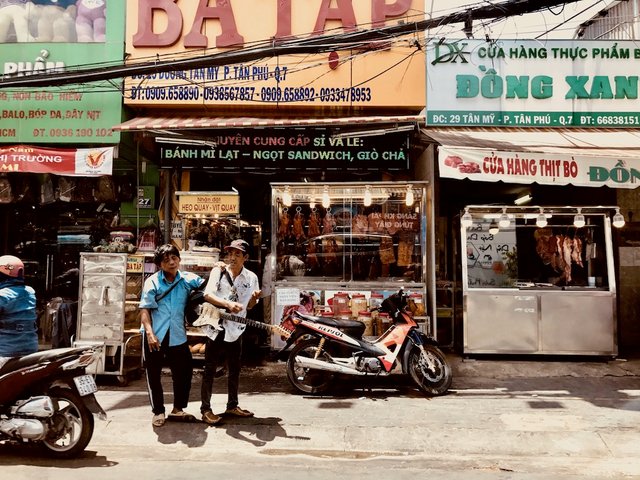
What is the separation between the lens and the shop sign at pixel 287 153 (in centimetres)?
894

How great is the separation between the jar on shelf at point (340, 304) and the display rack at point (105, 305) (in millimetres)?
3225

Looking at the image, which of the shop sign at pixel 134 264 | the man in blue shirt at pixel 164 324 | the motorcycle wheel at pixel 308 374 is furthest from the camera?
the shop sign at pixel 134 264

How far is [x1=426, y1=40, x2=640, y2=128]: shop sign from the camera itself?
343 inches

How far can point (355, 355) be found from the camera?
674cm

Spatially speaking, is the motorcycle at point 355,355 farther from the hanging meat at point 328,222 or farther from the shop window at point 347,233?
A: the hanging meat at point 328,222

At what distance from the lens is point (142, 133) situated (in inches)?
336

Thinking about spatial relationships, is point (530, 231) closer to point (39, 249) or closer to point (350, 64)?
point (350, 64)

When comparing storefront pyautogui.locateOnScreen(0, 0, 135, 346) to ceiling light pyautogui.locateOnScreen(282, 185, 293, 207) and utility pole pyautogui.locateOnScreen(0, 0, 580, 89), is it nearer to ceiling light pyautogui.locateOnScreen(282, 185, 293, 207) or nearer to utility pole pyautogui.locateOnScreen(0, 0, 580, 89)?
utility pole pyautogui.locateOnScreen(0, 0, 580, 89)

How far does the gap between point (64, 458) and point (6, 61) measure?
753 cm

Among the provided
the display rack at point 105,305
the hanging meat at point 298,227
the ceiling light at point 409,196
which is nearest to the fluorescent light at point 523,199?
the ceiling light at point 409,196

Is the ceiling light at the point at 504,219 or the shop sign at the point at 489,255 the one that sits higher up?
the ceiling light at the point at 504,219

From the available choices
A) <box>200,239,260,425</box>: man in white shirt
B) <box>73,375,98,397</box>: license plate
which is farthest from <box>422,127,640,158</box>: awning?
<box>73,375,98,397</box>: license plate

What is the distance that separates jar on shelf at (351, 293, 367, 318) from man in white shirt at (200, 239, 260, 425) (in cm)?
297

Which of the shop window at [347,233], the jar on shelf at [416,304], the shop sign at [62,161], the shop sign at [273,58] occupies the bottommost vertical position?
the jar on shelf at [416,304]
